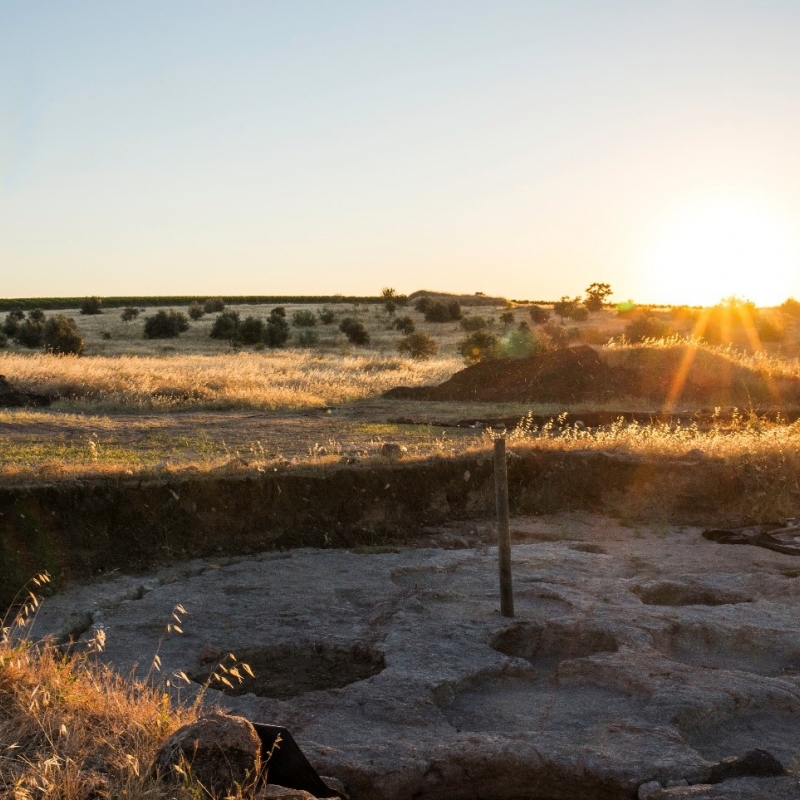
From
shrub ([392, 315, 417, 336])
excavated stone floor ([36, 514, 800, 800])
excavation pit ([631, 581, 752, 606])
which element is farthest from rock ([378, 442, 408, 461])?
shrub ([392, 315, 417, 336])

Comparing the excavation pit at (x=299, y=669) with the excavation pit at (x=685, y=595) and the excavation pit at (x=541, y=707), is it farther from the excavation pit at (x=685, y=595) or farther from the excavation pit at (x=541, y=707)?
the excavation pit at (x=685, y=595)

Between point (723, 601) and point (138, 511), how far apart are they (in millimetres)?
6036

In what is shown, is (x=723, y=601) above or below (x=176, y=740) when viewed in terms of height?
below

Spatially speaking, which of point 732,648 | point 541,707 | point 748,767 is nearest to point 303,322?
point 732,648

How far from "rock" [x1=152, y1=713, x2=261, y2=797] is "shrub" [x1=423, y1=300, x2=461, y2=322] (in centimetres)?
6081

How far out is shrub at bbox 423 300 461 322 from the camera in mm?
64500

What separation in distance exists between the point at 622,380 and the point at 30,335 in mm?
33757

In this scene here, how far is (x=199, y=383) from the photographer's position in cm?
2388

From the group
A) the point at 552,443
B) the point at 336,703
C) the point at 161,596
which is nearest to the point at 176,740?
the point at 336,703

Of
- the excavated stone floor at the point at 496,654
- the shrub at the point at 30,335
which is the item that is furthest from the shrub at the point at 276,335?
the excavated stone floor at the point at 496,654

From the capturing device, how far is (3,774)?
404 centimetres

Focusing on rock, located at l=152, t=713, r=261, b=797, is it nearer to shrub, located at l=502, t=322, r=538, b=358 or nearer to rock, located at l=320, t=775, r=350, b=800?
rock, located at l=320, t=775, r=350, b=800

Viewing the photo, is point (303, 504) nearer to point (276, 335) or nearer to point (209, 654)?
point (209, 654)

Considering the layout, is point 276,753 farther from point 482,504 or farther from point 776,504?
point 776,504
